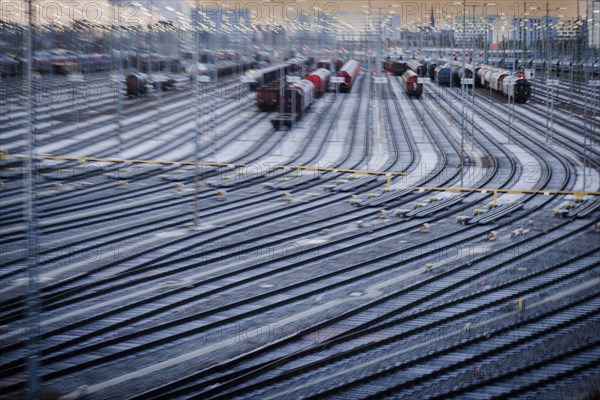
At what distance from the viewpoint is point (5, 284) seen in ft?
38.3

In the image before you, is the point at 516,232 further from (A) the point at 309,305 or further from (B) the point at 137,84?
A: (B) the point at 137,84

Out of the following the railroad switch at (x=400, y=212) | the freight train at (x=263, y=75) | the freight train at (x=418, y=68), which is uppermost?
the freight train at (x=418, y=68)

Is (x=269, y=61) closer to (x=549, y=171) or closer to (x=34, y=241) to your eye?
(x=549, y=171)

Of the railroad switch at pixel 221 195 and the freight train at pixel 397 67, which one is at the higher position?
the freight train at pixel 397 67

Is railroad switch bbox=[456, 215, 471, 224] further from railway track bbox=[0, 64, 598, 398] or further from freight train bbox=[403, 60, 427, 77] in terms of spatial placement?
freight train bbox=[403, 60, 427, 77]

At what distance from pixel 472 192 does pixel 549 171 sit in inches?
179

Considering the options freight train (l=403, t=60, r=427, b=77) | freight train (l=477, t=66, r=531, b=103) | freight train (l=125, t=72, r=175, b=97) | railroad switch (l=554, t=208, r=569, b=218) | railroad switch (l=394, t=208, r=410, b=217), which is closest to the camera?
railroad switch (l=554, t=208, r=569, b=218)

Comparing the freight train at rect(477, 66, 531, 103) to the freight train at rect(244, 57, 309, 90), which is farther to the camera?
the freight train at rect(244, 57, 309, 90)

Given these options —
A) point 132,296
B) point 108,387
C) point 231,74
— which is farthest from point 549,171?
point 231,74

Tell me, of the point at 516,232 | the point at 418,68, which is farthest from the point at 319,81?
the point at 516,232

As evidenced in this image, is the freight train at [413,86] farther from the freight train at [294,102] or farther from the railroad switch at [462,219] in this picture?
the railroad switch at [462,219]

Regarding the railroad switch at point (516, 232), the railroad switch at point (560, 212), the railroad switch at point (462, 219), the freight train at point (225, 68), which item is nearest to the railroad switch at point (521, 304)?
the railroad switch at point (516, 232)

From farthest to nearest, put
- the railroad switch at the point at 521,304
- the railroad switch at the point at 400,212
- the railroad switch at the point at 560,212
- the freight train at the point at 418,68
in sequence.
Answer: the freight train at the point at 418,68
the railroad switch at the point at 400,212
the railroad switch at the point at 560,212
the railroad switch at the point at 521,304

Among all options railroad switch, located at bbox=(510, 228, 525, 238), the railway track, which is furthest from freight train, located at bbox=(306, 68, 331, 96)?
railroad switch, located at bbox=(510, 228, 525, 238)
